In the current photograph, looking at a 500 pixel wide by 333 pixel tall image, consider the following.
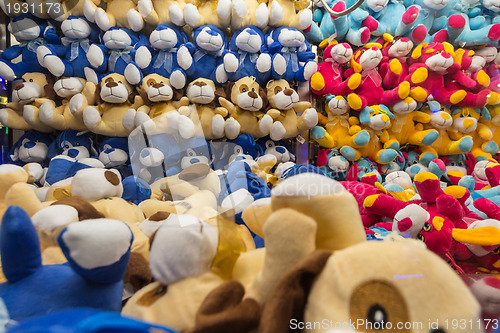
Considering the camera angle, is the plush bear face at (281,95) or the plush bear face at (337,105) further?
the plush bear face at (337,105)

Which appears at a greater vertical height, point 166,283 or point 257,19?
point 257,19

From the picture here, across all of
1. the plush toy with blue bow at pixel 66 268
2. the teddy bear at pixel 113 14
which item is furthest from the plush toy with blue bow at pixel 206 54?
the plush toy with blue bow at pixel 66 268

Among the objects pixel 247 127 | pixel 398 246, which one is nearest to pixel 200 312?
pixel 398 246

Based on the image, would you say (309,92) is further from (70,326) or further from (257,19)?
(70,326)

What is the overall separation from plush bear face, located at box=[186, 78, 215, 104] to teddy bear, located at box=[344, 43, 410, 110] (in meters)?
0.64

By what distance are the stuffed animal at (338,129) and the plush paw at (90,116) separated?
0.93m

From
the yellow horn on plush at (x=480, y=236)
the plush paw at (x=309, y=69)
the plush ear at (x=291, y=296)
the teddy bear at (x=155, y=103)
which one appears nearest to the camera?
the plush ear at (x=291, y=296)

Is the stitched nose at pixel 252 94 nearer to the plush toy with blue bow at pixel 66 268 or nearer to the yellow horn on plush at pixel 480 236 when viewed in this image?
the yellow horn on plush at pixel 480 236

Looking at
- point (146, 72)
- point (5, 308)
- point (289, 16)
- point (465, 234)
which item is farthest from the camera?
point (289, 16)

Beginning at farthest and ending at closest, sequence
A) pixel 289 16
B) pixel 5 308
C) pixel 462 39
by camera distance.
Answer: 1. pixel 462 39
2. pixel 289 16
3. pixel 5 308

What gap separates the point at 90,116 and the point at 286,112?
31.7 inches

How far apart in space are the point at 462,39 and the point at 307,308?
1783 millimetres

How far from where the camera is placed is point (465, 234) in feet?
2.30

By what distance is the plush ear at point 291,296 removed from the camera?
29cm
